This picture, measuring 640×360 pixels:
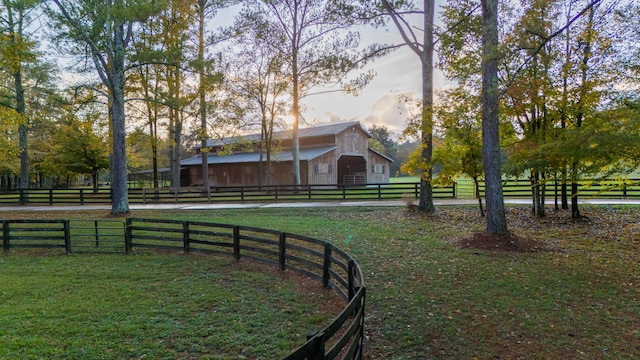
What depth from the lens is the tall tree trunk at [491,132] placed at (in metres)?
9.20

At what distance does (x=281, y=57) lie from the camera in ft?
83.6

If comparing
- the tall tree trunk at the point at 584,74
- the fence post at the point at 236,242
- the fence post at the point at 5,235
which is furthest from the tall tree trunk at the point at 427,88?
the fence post at the point at 5,235

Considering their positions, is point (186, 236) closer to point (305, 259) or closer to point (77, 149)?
point (305, 259)

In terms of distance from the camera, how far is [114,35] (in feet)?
51.9

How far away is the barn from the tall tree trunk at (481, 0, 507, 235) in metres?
20.3

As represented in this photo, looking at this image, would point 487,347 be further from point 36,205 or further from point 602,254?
point 36,205

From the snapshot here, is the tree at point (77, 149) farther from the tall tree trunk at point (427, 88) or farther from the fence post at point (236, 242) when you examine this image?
the tall tree trunk at point (427, 88)

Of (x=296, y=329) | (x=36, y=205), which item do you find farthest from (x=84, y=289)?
(x=36, y=205)

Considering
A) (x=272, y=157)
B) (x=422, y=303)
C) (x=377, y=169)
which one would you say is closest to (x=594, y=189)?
(x=422, y=303)

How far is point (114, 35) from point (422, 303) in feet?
55.9

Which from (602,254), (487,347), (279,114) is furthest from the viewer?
(279,114)

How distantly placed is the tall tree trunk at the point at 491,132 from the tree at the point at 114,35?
38.4 feet

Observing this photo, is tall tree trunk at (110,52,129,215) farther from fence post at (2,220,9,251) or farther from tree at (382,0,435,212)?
tree at (382,0,435,212)

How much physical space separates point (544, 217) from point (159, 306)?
1422 cm
